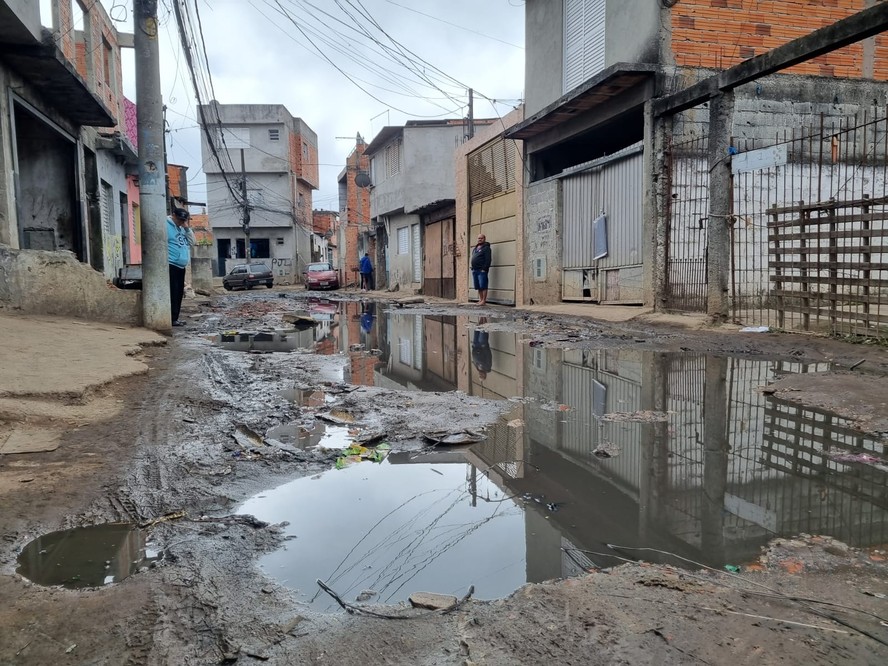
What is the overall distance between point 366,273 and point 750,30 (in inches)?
897

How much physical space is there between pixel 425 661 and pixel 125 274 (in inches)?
511

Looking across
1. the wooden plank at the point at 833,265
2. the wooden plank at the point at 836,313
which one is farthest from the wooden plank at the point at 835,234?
the wooden plank at the point at 836,313

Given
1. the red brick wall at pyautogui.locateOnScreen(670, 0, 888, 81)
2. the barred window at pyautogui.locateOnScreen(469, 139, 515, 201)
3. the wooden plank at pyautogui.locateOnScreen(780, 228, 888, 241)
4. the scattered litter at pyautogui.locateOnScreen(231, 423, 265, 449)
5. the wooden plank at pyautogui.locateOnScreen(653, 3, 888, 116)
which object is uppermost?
the red brick wall at pyautogui.locateOnScreen(670, 0, 888, 81)

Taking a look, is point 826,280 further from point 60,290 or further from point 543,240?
point 60,290

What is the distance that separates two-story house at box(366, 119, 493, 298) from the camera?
23.8 m

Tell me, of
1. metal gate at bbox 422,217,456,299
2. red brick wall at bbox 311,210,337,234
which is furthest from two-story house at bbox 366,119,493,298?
red brick wall at bbox 311,210,337,234

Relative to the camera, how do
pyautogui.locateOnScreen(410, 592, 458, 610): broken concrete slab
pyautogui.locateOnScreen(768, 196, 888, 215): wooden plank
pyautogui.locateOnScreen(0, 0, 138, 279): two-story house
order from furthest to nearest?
pyautogui.locateOnScreen(0, 0, 138, 279): two-story house < pyautogui.locateOnScreen(768, 196, 888, 215): wooden plank < pyautogui.locateOnScreen(410, 592, 458, 610): broken concrete slab

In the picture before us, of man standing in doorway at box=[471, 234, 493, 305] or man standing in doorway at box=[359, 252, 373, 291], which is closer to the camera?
man standing in doorway at box=[471, 234, 493, 305]

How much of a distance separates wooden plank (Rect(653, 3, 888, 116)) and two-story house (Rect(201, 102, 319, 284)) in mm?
37615

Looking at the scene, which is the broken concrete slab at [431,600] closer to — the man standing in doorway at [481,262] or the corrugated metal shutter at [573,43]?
the corrugated metal shutter at [573,43]

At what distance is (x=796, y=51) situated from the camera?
7.47 meters

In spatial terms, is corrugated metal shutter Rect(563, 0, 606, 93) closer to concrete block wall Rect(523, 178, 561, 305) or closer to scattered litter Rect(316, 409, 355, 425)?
concrete block wall Rect(523, 178, 561, 305)

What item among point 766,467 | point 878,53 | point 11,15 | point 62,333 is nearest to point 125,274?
point 11,15

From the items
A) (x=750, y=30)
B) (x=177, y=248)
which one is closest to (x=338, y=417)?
(x=177, y=248)
